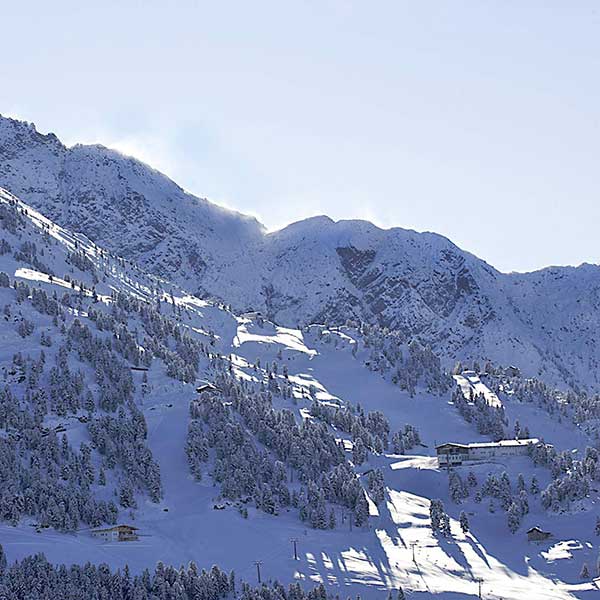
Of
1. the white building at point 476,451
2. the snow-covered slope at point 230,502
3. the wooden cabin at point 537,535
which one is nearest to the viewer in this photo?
the snow-covered slope at point 230,502

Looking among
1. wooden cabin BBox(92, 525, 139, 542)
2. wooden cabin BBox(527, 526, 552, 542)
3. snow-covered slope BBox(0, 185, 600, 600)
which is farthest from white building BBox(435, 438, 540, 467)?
wooden cabin BBox(92, 525, 139, 542)

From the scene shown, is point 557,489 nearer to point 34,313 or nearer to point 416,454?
point 416,454

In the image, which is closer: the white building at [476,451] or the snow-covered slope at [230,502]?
the snow-covered slope at [230,502]

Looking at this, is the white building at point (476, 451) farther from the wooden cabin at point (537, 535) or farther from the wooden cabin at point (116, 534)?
the wooden cabin at point (116, 534)

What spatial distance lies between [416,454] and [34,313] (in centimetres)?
7466

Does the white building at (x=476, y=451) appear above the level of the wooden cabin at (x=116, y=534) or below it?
above

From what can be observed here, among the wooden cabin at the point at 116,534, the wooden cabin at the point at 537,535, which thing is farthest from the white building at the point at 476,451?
the wooden cabin at the point at 116,534

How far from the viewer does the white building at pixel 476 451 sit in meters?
184

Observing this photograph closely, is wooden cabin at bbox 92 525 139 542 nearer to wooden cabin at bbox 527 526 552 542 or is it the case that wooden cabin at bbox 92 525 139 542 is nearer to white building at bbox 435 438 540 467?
wooden cabin at bbox 527 526 552 542

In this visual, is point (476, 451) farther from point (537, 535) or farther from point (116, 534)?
point (116, 534)

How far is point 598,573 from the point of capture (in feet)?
444

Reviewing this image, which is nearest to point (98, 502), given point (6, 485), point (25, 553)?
point (6, 485)

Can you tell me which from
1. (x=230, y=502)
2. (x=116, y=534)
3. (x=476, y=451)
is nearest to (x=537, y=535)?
(x=476, y=451)

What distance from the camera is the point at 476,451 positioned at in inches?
7333
